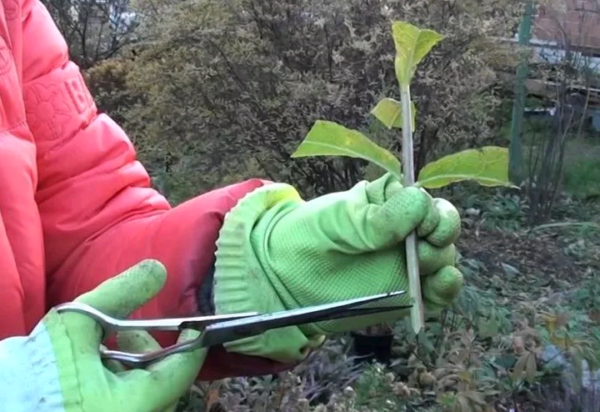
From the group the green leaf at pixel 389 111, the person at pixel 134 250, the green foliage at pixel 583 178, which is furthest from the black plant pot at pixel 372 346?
the green foliage at pixel 583 178

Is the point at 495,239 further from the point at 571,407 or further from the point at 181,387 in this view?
the point at 181,387

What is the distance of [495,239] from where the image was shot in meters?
5.89

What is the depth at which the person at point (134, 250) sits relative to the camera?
1.11 meters

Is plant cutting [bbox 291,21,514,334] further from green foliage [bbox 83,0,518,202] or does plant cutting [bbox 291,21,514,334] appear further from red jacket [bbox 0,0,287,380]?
green foliage [bbox 83,0,518,202]

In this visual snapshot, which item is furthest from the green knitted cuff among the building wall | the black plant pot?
the building wall

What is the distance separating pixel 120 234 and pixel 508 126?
602 cm

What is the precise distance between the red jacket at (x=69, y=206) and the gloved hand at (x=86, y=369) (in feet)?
0.65

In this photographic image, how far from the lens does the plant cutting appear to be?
120 centimetres

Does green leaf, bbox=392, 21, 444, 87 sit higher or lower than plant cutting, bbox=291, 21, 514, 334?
higher

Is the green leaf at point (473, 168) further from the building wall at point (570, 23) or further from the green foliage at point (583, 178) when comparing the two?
the green foliage at point (583, 178)

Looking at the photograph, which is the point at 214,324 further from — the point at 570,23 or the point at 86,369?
the point at 570,23

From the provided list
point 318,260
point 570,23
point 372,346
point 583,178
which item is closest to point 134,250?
point 318,260

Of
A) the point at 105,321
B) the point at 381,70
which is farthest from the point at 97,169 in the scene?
the point at 381,70

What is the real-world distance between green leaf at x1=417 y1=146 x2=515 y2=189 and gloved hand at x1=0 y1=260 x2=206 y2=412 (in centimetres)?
34
